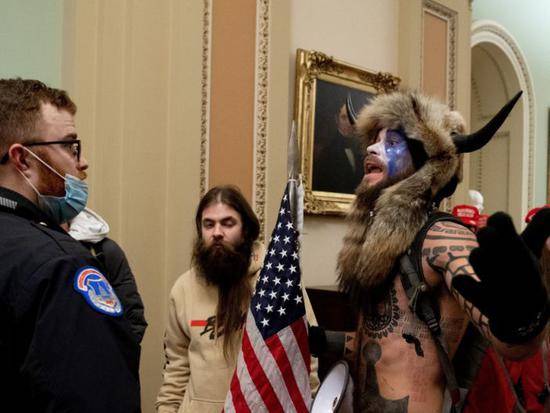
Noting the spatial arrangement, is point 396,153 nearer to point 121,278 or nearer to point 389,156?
point 389,156

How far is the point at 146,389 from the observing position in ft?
11.6

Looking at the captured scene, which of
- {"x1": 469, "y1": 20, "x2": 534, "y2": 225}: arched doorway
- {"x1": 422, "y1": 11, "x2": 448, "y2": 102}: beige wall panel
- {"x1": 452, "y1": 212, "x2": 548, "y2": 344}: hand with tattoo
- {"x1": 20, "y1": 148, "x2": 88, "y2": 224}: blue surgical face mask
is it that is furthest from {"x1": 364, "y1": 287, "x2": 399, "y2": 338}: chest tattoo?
{"x1": 469, "y1": 20, "x2": 534, "y2": 225}: arched doorway

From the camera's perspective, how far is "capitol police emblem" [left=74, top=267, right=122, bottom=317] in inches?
51.7

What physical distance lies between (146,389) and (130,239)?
93cm

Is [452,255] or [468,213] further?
[468,213]

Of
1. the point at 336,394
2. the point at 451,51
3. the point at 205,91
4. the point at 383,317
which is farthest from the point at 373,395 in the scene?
the point at 451,51

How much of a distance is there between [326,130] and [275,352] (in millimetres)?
2924

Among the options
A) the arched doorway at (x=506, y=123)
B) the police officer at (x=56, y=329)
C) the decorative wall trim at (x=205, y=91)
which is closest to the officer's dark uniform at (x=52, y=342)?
the police officer at (x=56, y=329)

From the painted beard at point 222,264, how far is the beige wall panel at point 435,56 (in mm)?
3671

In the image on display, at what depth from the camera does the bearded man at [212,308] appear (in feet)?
7.98

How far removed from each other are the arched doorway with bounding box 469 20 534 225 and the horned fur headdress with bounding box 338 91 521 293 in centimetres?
613

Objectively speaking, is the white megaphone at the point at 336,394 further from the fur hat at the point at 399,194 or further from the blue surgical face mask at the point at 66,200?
the blue surgical face mask at the point at 66,200

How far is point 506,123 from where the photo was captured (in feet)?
27.2

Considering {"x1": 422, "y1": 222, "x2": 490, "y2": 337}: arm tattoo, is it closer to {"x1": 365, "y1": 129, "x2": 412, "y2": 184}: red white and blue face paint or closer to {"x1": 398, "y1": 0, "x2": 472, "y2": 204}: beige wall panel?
{"x1": 365, "y1": 129, "x2": 412, "y2": 184}: red white and blue face paint
